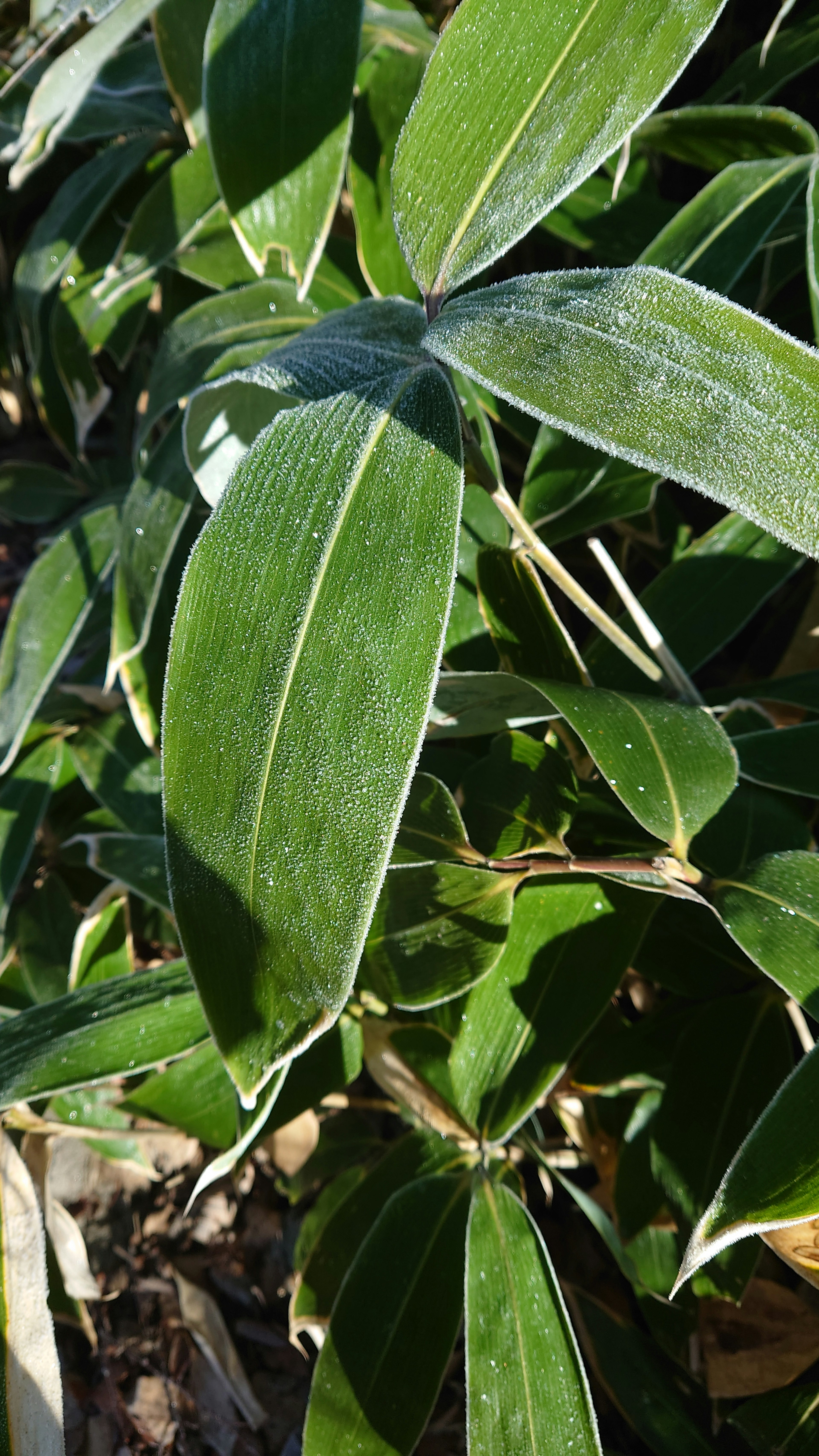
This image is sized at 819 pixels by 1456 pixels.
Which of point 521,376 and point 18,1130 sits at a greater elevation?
point 521,376

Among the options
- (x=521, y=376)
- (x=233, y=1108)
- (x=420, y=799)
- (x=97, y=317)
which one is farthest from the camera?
(x=97, y=317)

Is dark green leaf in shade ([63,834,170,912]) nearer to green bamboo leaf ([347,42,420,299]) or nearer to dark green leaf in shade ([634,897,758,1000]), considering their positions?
dark green leaf in shade ([634,897,758,1000])

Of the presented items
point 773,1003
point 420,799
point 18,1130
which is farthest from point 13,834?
point 773,1003

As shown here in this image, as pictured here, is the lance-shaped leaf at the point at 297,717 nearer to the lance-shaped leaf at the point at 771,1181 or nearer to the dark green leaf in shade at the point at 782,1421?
the lance-shaped leaf at the point at 771,1181

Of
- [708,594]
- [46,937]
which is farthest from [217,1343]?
[708,594]

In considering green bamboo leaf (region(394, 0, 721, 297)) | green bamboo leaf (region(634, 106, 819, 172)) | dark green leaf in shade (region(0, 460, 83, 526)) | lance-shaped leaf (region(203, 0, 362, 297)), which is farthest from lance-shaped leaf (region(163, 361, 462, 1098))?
dark green leaf in shade (region(0, 460, 83, 526))

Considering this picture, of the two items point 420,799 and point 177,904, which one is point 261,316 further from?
point 177,904
